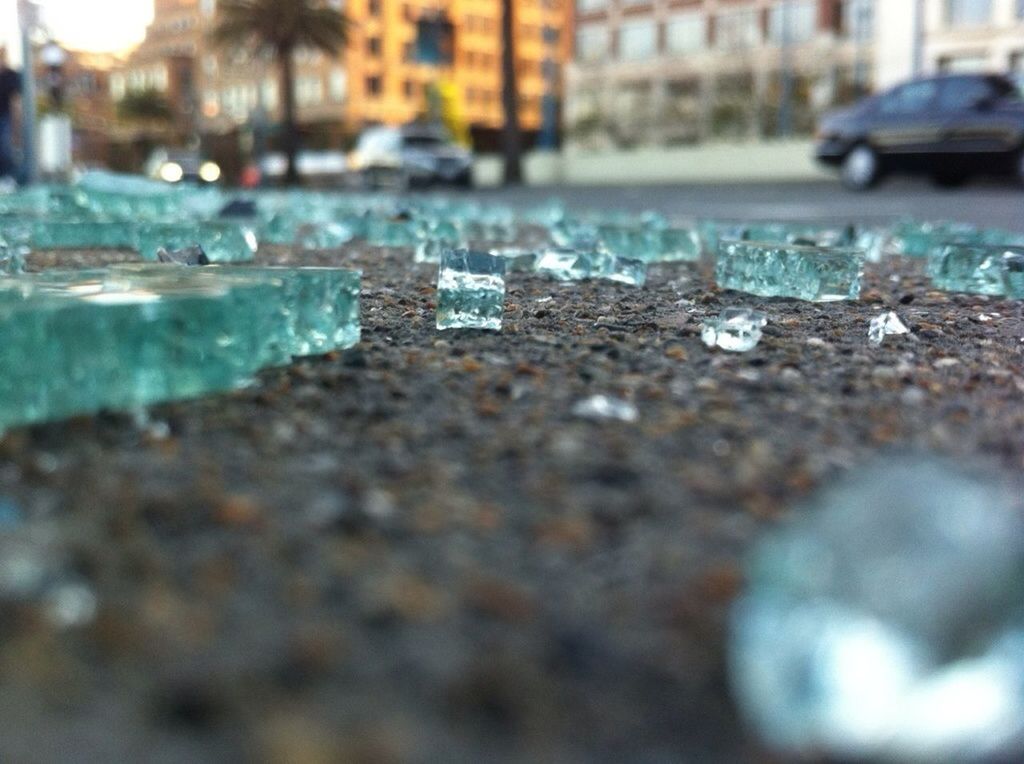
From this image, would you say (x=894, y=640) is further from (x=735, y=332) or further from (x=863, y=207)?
(x=863, y=207)

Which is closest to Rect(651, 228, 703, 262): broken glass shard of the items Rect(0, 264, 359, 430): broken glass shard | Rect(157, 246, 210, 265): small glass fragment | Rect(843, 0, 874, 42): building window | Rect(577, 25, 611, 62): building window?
Rect(157, 246, 210, 265): small glass fragment

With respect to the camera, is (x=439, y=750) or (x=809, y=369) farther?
(x=809, y=369)

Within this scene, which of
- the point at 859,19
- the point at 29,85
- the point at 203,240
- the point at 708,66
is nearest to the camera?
the point at 203,240

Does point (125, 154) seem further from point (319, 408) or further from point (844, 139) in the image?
point (319, 408)

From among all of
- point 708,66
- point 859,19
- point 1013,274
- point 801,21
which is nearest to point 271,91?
point 708,66

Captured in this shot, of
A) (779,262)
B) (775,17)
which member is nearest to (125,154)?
(775,17)
